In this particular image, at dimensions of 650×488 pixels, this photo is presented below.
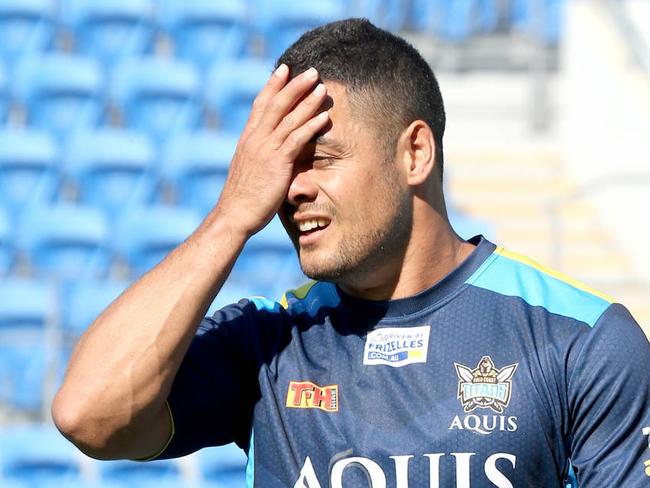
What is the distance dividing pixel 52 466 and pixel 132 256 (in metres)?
1.73

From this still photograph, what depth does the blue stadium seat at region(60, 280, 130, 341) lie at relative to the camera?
6.05m

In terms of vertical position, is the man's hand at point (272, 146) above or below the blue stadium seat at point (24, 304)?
below

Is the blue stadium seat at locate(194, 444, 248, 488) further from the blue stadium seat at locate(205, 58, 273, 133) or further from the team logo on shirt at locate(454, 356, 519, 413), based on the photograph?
the team logo on shirt at locate(454, 356, 519, 413)

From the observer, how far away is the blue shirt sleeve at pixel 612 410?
2.03m

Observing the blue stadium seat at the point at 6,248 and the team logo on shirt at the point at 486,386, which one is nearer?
the team logo on shirt at the point at 486,386

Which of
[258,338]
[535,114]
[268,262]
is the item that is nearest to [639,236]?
[535,114]

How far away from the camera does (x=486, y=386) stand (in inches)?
84.3

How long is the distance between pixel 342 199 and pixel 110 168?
5.38 metres

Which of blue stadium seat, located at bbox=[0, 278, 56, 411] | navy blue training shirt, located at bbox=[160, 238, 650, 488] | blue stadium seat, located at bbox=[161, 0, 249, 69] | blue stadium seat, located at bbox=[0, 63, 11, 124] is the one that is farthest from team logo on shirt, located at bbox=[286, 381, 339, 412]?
blue stadium seat, located at bbox=[161, 0, 249, 69]

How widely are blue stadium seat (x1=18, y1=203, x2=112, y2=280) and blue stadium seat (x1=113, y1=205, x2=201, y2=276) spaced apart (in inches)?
5.2

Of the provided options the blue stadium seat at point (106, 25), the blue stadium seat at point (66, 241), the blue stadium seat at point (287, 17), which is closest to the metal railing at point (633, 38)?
the blue stadium seat at point (287, 17)

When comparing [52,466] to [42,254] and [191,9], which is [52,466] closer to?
[42,254]

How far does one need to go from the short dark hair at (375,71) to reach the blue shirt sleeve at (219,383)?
47cm

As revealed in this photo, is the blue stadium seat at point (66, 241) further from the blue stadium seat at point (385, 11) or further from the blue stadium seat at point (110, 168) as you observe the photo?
the blue stadium seat at point (385, 11)
